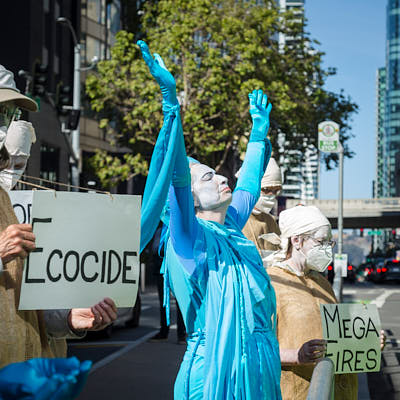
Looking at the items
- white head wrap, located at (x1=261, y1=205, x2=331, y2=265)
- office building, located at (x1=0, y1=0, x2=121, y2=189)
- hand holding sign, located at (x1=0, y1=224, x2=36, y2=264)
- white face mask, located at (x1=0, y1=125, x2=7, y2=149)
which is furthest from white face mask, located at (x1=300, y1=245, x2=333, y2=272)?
office building, located at (x1=0, y1=0, x2=121, y2=189)

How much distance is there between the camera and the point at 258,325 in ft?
11.1

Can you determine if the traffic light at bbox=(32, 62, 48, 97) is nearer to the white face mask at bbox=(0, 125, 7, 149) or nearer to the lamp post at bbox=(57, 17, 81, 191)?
the lamp post at bbox=(57, 17, 81, 191)

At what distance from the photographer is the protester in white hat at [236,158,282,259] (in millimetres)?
6575

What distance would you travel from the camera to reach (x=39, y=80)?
769 inches

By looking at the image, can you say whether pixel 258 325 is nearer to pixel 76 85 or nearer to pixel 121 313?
pixel 121 313

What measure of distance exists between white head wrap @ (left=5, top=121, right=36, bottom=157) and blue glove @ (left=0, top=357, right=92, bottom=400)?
228cm

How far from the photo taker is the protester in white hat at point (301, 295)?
3.94 metres

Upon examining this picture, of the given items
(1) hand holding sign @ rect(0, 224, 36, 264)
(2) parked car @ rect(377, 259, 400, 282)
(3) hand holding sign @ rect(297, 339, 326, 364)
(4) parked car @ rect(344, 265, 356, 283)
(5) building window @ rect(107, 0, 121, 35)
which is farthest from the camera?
(4) parked car @ rect(344, 265, 356, 283)

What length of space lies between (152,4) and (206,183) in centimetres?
3182

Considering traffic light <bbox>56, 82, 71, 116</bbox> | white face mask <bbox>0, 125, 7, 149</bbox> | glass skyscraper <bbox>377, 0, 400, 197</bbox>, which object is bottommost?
white face mask <bbox>0, 125, 7, 149</bbox>

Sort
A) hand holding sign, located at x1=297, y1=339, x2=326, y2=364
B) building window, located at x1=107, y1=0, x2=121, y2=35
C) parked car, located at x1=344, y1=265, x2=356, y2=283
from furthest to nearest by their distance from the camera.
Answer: parked car, located at x1=344, y1=265, x2=356, y2=283
building window, located at x1=107, y1=0, x2=121, y2=35
hand holding sign, located at x1=297, y1=339, x2=326, y2=364

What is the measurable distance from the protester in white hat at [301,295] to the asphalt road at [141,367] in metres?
4.14

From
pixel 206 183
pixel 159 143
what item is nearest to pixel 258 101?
pixel 206 183

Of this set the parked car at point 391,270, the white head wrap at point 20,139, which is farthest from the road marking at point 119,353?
the parked car at point 391,270
